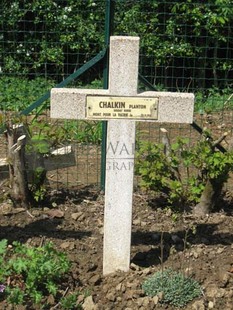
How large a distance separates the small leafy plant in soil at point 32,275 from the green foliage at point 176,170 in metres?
1.28

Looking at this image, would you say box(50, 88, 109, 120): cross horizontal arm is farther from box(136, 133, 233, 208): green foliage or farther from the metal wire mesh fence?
the metal wire mesh fence

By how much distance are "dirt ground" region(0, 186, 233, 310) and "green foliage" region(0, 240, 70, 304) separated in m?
0.15

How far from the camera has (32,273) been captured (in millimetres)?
4312

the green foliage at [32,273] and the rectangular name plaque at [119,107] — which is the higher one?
the rectangular name plaque at [119,107]

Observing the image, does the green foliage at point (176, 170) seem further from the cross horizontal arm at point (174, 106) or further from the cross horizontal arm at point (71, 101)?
the cross horizontal arm at point (71, 101)

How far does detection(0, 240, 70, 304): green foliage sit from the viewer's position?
14.1 ft

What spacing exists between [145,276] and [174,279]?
0.78 feet

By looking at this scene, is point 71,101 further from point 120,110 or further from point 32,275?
point 32,275

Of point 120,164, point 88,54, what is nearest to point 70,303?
point 120,164

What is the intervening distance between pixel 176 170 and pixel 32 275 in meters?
1.85

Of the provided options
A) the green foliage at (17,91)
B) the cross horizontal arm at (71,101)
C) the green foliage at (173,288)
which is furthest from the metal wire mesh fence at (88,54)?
the green foliage at (173,288)

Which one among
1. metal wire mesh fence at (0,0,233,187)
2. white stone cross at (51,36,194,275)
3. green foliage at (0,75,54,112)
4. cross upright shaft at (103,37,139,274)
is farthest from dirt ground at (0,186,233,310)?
green foliage at (0,75,54,112)

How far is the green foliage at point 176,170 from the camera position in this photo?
18.0 ft

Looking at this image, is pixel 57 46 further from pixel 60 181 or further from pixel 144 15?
pixel 60 181
